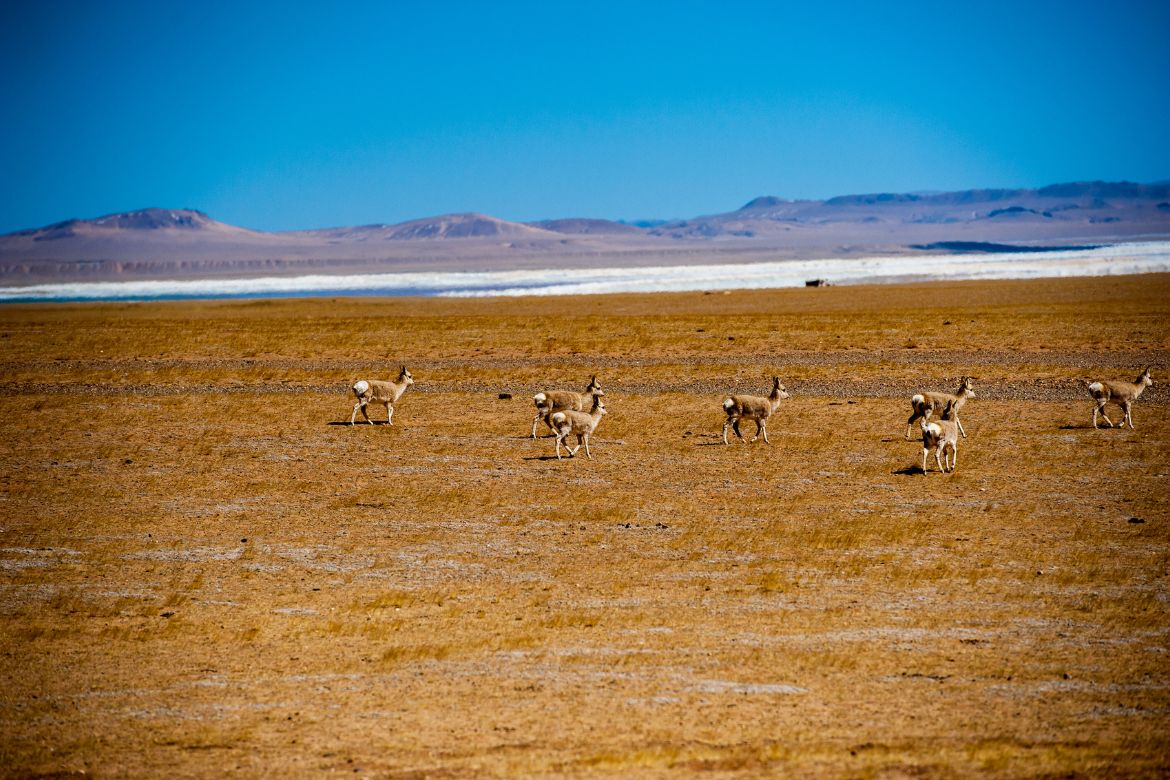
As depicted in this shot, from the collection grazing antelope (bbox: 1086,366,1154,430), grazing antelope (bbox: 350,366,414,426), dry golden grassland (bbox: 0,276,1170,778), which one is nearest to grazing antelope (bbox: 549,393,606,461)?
dry golden grassland (bbox: 0,276,1170,778)

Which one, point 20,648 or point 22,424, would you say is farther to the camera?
point 22,424

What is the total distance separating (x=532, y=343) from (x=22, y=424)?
1924cm

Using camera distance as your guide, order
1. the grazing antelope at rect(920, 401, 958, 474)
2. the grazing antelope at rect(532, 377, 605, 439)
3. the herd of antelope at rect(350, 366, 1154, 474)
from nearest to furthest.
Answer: the grazing antelope at rect(920, 401, 958, 474) → the herd of antelope at rect(350, 366, 1154, 474) → the grazing antelope at rect(532, 377, 605, 439)

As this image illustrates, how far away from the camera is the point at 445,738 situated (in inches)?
324

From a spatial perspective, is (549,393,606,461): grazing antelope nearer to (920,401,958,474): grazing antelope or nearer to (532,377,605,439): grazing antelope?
(532,377,605,439): grazing antelope

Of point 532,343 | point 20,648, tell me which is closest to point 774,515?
point 20,648

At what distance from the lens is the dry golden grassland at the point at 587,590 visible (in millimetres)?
8203

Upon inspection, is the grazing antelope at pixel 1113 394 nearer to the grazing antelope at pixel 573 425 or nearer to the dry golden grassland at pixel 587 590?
the dry golden grassland at pixel 587 590

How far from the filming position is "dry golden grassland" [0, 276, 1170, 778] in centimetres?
820

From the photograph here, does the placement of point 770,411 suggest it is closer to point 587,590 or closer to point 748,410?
point 748,410

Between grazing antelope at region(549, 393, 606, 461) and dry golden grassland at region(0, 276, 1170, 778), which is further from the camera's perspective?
grazing antelope at region(549, 393, 606, 461)

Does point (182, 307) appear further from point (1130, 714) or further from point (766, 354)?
point (1130, 714)

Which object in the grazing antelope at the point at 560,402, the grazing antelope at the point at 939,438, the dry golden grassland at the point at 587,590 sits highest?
the grazing antelope at the point at 560,402

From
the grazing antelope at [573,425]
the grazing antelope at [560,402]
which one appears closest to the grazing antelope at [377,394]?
the grazing antelope at [560,402]
